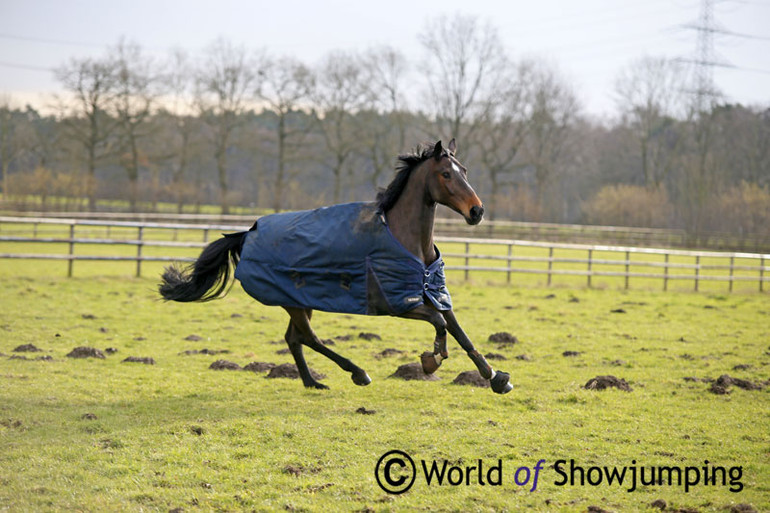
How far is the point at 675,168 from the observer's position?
53.6 meters

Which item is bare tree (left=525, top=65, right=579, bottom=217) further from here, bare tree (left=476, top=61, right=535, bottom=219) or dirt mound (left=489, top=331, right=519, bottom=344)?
dirt mound (left=489, top=331, right=519, bottom=344)

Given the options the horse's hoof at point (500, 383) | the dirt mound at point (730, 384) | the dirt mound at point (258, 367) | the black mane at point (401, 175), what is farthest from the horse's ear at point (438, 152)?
the dirt mound at point (730, 384)

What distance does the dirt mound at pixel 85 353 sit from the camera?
776 cm

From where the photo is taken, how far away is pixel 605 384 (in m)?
6.84

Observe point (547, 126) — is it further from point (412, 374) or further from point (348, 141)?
point (412, 374)

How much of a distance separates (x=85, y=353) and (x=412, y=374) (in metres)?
3.53

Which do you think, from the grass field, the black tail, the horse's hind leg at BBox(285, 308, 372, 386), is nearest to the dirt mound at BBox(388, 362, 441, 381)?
the grass field

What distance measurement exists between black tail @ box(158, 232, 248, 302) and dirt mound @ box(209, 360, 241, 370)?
710mm

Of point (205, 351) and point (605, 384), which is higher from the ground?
point (605, 384)

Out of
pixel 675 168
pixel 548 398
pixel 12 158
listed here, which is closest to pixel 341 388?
pixel 548 398

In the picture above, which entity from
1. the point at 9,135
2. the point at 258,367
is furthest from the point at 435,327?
the point at 9,135

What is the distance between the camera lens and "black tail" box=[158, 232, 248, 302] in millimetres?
7250

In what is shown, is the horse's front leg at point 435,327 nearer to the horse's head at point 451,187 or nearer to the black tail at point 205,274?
the horse's head at point 451,187

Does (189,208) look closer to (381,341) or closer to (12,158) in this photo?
(12,158)
